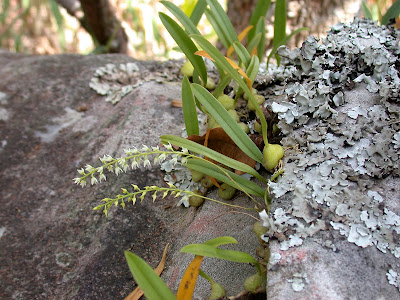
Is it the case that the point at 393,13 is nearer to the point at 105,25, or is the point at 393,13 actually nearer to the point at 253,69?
the point at 253,69

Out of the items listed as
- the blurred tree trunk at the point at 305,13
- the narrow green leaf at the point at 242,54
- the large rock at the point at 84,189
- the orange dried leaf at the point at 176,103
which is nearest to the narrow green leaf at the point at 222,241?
the large rock at the point at 84,189

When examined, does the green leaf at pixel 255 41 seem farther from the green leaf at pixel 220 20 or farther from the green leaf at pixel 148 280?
the green leaf at pixel 148 280

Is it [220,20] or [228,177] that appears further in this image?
[220,20]

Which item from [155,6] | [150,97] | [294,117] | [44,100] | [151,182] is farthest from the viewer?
[155,6]

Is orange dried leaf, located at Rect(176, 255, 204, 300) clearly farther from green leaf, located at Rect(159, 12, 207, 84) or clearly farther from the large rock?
green leaf, located at Rect(159, 12, 207, 84)

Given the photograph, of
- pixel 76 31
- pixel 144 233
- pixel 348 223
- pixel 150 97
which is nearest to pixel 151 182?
pixel 144 233

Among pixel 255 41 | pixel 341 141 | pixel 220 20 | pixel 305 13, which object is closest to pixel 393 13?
pixel 255 41

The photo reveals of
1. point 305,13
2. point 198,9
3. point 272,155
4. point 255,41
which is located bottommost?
point 272,155

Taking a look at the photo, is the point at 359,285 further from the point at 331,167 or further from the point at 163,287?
the point at 163,287
